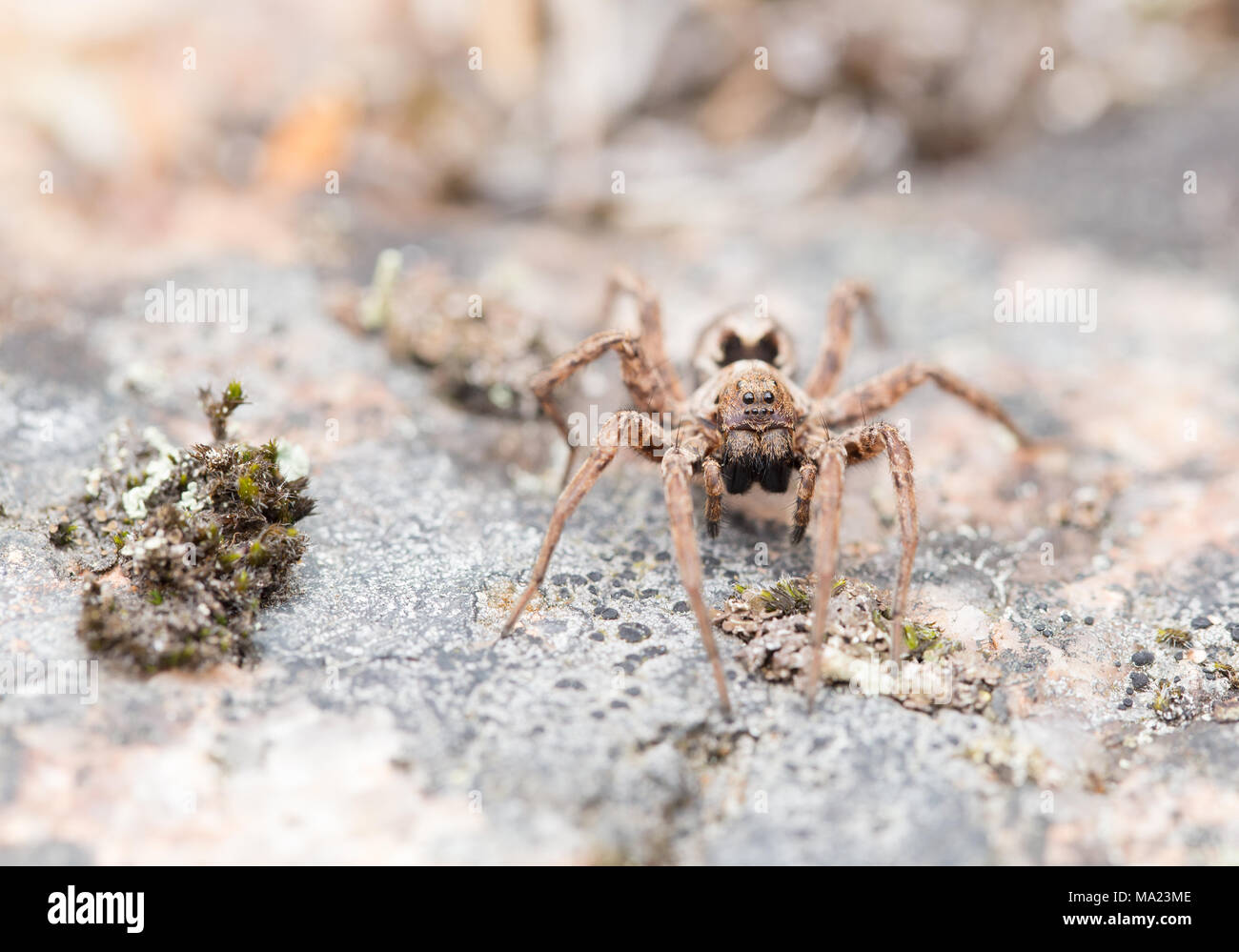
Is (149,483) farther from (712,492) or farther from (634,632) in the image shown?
(712,492)

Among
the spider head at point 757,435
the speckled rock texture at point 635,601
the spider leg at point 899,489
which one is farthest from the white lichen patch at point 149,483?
the spider leg at point 899,489

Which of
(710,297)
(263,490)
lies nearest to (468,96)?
(710,297)

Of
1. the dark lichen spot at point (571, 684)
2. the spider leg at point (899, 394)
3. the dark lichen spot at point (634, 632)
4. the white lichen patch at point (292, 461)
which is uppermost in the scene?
the spider leg at point (899, 394)

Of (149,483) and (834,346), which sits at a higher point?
(834,346)

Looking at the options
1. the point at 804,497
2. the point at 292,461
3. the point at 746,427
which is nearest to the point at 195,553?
the point at 292,461

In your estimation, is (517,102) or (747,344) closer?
(747,344)

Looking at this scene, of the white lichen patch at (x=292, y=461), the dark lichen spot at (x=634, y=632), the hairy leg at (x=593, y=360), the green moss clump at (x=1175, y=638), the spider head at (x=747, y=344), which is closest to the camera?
the dark lichen spot at (x=634, y=632)

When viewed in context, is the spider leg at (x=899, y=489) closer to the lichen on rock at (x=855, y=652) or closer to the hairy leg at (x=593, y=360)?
the lichen on rock at (x=855, y=652)

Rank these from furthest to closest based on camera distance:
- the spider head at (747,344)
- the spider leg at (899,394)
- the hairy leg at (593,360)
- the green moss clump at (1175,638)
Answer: the spider head at (747,344) → the spider leg at (899,394) → the hairy leg at (593,360) → the green moss clump at (1175,638)
